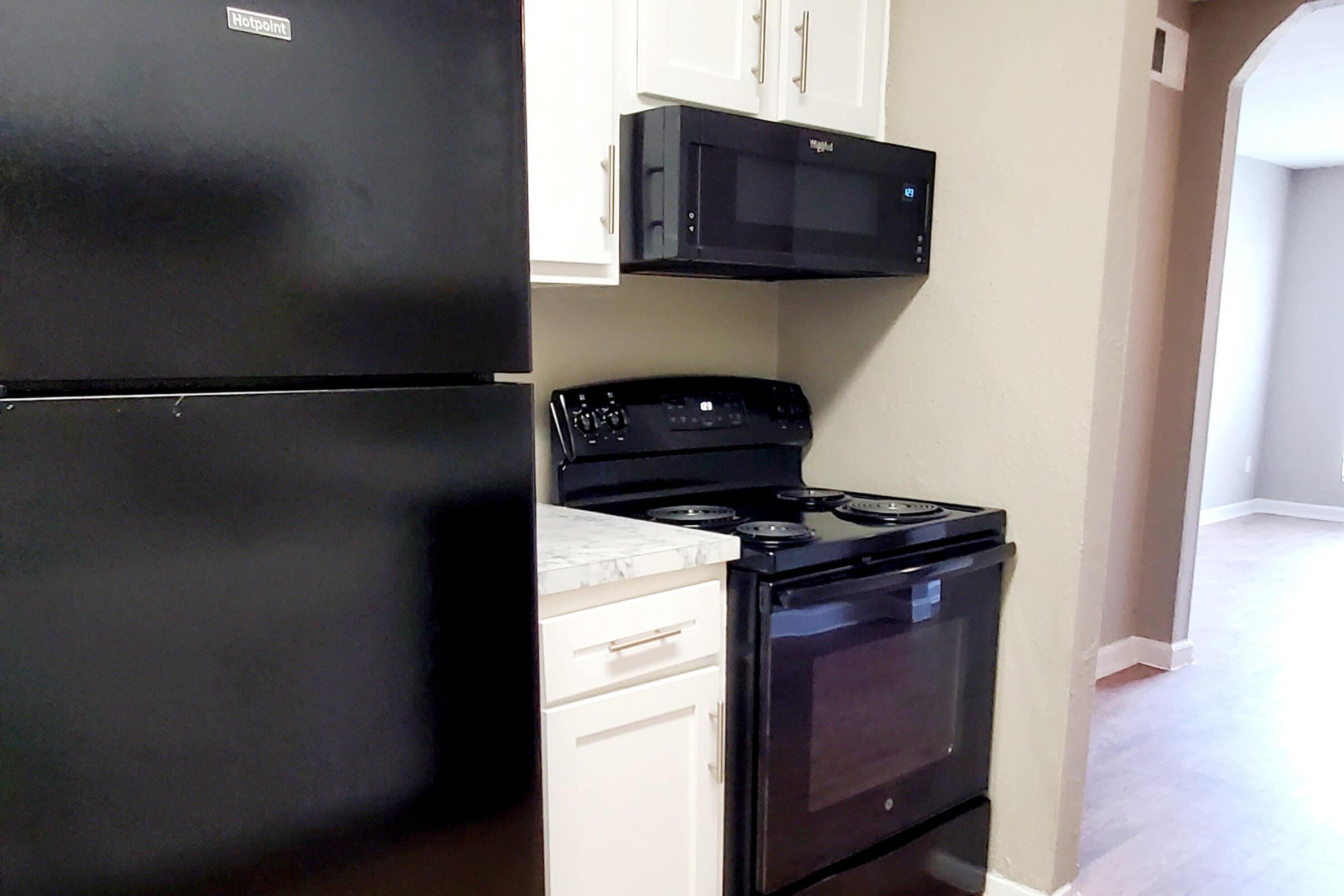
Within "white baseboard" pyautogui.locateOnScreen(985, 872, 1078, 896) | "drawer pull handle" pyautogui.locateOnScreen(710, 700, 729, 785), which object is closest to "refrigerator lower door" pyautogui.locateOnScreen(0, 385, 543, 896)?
"drawer pull handle" pyautogui.locateOnScreen(710, 700, 729, 785)

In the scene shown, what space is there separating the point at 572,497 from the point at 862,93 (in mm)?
1083

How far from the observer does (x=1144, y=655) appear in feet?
11.9

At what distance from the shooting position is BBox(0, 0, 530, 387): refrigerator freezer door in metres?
0.77

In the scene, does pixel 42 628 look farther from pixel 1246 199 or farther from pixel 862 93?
pixel 1246 199

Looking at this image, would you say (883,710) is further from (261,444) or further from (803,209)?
(261,444)

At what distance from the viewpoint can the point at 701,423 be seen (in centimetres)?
212

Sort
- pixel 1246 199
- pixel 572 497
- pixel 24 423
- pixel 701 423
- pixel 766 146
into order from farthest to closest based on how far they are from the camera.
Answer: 1. pixel 1246 199
2. pixel 701 423
3. pixel 572 497
4. pixel 766 146
5. pixel 24 423

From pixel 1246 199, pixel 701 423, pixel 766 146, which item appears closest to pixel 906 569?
pixel 701 423

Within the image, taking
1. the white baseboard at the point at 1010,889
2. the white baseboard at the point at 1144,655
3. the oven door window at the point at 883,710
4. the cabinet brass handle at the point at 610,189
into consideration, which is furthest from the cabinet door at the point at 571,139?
the white baseboard at the point at 1144,655

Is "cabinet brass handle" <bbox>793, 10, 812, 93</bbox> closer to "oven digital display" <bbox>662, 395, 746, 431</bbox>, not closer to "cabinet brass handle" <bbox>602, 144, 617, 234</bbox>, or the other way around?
"cabinet brass handle" <bbox>602, 144, 617, 234</bbox>

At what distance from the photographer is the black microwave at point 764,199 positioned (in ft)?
5.28

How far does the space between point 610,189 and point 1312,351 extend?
677 centimetres

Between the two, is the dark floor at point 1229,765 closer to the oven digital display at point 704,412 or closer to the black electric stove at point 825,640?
the black electric stove at point 825,640

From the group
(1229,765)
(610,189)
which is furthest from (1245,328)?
(610,189)
